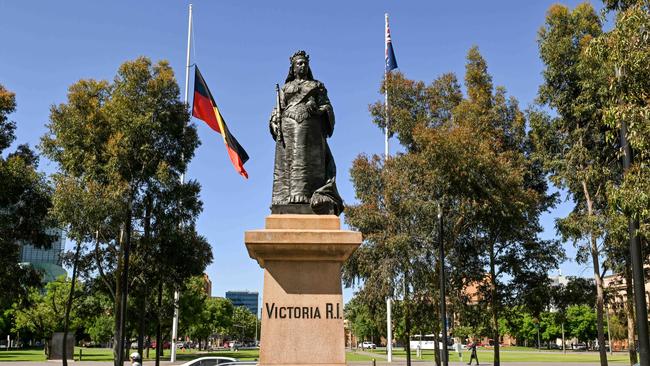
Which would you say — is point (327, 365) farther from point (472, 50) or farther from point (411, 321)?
point (472, 50)

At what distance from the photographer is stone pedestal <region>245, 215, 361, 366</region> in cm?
763

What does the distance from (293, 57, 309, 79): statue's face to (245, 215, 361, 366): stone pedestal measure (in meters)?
2.70

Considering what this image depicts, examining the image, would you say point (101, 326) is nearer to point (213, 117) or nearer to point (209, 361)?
point (213, 117)

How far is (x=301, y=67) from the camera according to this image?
9367mm

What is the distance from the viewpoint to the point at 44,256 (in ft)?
504

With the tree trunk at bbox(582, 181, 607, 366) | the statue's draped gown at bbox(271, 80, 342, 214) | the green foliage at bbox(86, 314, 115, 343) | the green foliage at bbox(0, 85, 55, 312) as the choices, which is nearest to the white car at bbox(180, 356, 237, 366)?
the green foliage at bbox(0, 85, 55, 312)

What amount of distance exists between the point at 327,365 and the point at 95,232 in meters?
22.0

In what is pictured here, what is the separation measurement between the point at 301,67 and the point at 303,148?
1450mm

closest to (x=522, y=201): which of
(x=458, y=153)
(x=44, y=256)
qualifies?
(x=458, y=153)

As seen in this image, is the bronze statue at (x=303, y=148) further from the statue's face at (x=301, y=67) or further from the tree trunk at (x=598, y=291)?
the tree trunk at (x=598, y=291)

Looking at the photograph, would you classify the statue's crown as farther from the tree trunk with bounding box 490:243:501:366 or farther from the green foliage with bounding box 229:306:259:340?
the green foliage with bounding box 229:306:259:340

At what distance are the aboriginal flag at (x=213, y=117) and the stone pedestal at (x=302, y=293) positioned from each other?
50.7ft

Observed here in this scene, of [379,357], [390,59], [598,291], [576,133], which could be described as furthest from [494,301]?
A: [379,357]

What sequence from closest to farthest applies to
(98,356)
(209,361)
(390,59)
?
(209,361), (390,59), (98,356)
